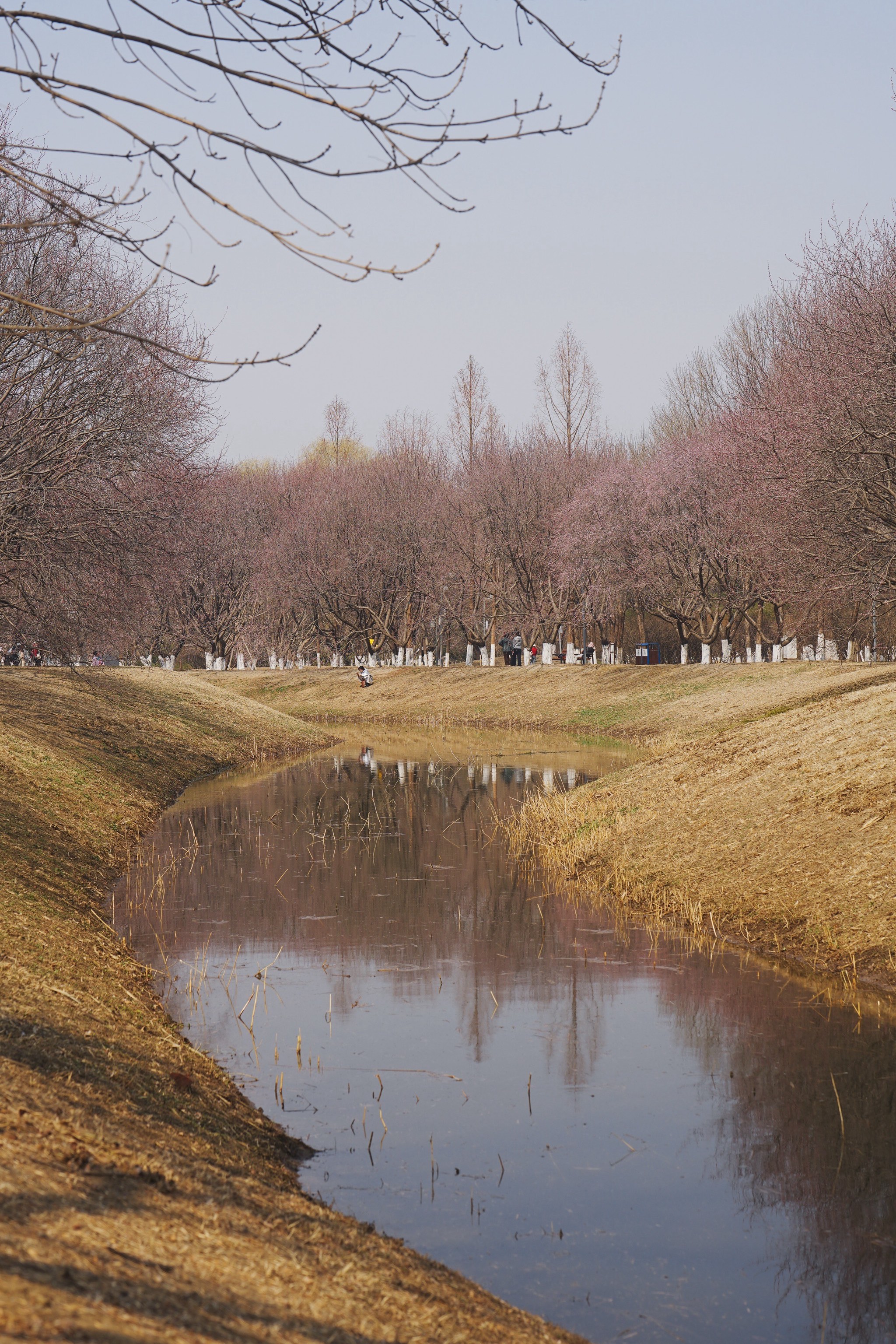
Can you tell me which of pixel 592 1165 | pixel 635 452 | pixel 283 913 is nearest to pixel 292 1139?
pixel 592 1165

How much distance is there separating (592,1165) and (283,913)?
7136 millimetres

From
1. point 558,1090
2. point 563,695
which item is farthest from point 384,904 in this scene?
point 563,695

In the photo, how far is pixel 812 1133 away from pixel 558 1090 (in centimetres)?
173

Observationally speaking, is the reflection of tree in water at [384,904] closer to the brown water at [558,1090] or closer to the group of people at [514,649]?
the brown water at [558,1090]

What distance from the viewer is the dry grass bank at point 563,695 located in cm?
3672

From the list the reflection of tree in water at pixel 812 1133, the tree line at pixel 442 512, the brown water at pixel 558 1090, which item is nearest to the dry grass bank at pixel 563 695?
the tree line at pixel 442 512

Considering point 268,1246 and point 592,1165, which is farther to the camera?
point 592,1165

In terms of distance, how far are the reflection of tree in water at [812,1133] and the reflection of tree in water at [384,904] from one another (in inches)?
44.7

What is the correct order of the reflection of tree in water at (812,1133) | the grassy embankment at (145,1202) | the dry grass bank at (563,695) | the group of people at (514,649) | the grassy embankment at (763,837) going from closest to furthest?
the grassy embankment at (145,1202) < the reflection of tree in water at (812,1133) < the grassy embankment at (763,837) < the dry grass bank at (563,695) < the group of people at (514,649)

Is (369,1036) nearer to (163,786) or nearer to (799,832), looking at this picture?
(799,832)

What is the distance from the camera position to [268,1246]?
477 centimetres

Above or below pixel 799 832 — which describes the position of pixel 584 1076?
below

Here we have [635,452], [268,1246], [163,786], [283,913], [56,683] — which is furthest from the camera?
[635,452]

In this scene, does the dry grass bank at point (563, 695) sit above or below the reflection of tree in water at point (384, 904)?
above
